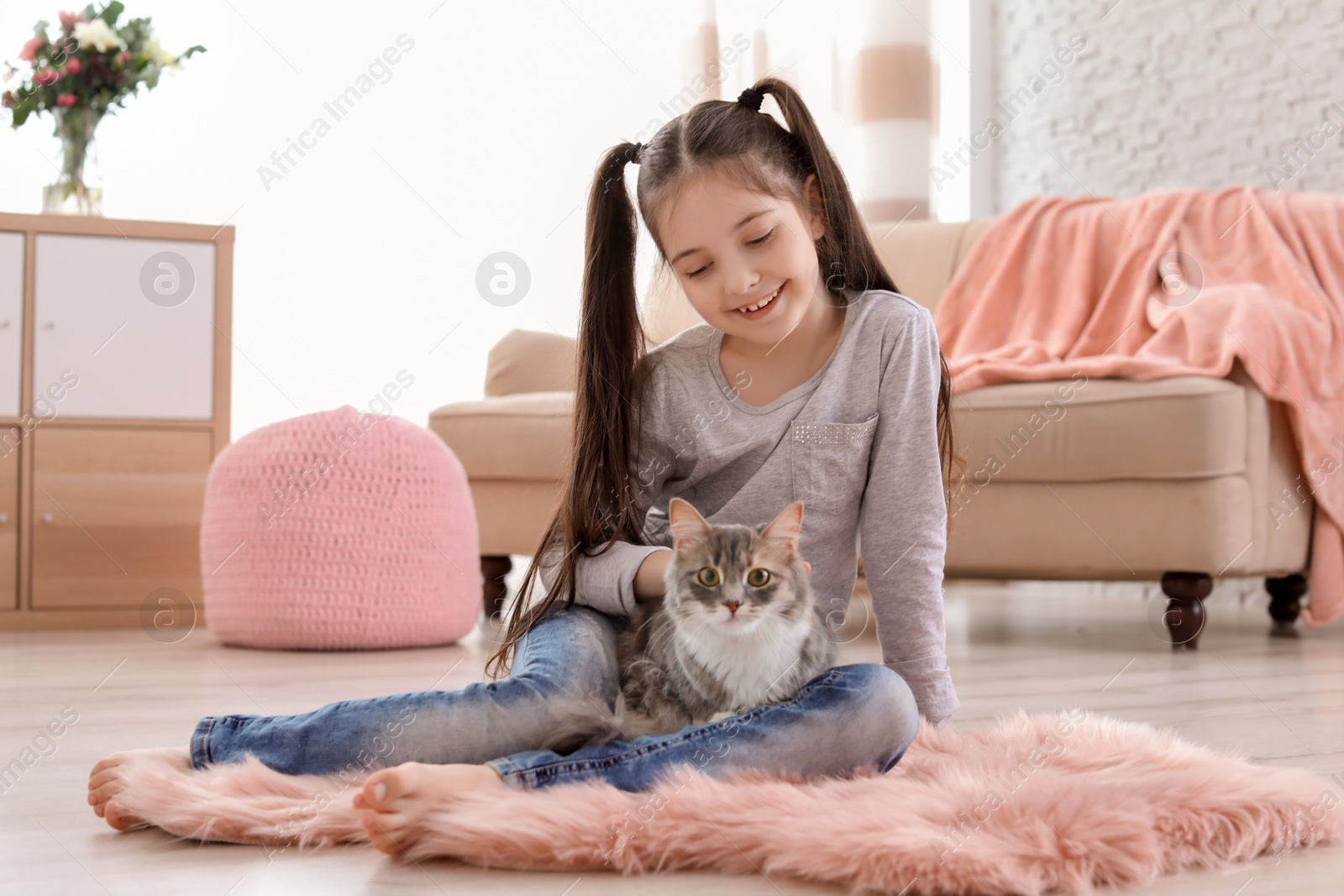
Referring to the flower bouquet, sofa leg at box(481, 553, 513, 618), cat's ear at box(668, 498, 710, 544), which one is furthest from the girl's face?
the flower bouquet

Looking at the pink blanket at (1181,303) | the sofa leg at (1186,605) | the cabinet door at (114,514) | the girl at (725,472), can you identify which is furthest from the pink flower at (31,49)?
the sofa leg at (1186,605)

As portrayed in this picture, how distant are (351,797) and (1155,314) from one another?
2.30m

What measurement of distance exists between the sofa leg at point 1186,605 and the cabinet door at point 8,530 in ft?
8.40

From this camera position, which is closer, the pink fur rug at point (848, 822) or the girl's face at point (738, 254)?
the pink fur rug at point (848, 822)

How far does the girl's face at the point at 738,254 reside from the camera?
1.35 m

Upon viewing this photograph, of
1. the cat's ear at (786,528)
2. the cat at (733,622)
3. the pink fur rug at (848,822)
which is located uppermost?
the cat's ear at (786,528)

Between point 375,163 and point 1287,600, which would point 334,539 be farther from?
point 1287,600

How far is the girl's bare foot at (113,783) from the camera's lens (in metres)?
1.05

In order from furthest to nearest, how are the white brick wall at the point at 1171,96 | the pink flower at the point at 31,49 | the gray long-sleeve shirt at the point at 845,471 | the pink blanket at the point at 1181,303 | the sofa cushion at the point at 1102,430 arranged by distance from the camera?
the white brick wall at the point at 1171,96 → the pink flower at the point at 31,49 → the pink blanket at the point at 1181,303 → the sofa cushion at the point at 1102,430 → the gray long-sleeve shirt at the point at 845,471

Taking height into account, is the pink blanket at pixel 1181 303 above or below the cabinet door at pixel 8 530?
above

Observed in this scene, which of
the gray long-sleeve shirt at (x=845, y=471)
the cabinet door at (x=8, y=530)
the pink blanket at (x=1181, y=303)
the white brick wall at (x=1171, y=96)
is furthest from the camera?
the white brick wall at (x=1171, y=96)

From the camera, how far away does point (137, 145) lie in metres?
3.57

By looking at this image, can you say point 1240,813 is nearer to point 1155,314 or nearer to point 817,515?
point 817,515

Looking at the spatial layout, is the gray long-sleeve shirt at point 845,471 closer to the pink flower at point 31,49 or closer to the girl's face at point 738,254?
the girl's face at point 738,254
